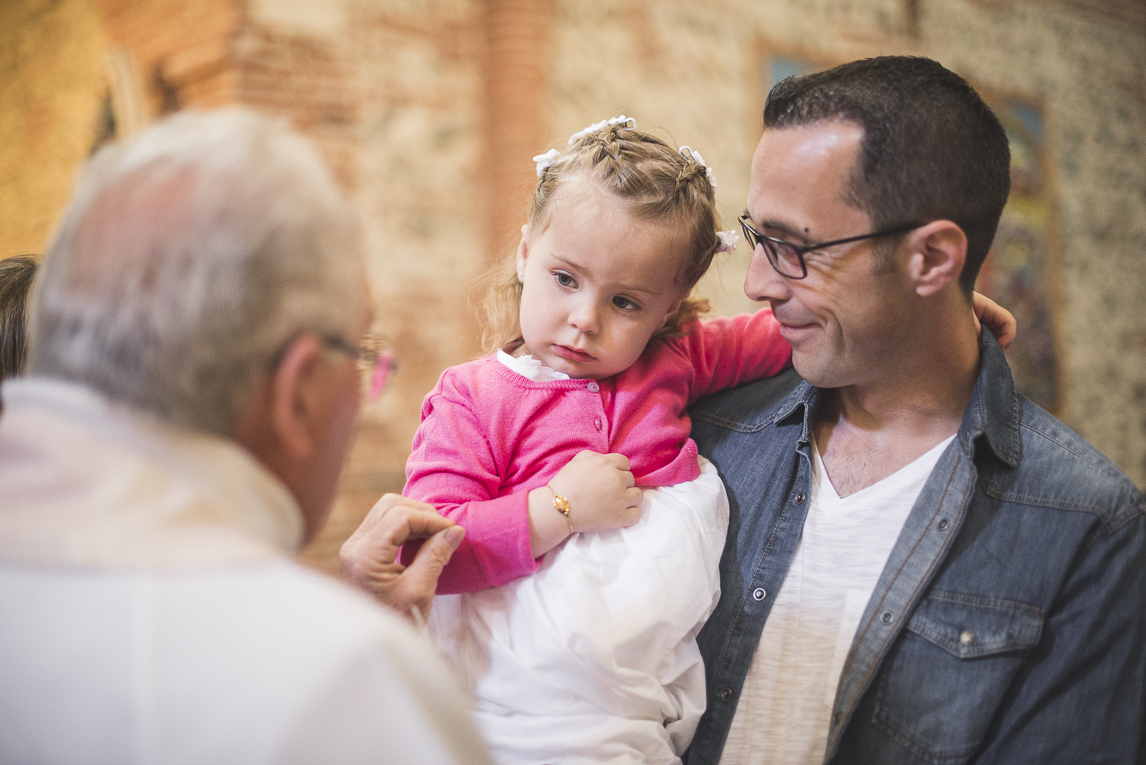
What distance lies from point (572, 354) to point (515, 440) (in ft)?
0.67

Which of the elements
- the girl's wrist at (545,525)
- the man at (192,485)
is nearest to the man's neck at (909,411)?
the girl's wrist at (545,525)

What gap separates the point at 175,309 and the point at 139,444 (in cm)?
14

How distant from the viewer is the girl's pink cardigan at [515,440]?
1547 mm

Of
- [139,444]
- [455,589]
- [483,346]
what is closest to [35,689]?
[139,444]

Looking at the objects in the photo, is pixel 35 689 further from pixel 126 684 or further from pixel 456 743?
pixel 456 743

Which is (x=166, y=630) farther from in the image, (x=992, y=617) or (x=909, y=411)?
(x=909, y=411)

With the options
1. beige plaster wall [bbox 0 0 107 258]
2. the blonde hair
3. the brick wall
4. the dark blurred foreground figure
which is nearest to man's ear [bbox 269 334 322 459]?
the blonde hair

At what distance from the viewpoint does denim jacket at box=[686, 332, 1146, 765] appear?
62.6 inches

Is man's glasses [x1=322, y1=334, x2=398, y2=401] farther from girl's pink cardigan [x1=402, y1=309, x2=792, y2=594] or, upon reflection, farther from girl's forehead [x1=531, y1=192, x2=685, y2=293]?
girl's forehead [x1=531, y1=192, x2=685, y2=293]

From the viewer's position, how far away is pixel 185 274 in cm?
85

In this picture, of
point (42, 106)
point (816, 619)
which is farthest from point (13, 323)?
point (42, 106)

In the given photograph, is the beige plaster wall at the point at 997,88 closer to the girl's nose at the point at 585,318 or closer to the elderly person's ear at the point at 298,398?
the girl's nose at the point at 585,318

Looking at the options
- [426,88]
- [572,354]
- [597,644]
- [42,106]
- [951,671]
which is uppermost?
[426,88]

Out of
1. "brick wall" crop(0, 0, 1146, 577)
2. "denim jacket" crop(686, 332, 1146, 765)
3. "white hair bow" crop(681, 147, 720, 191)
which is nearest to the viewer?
"denim jacket" crop(686, 332, 1146, 765)
